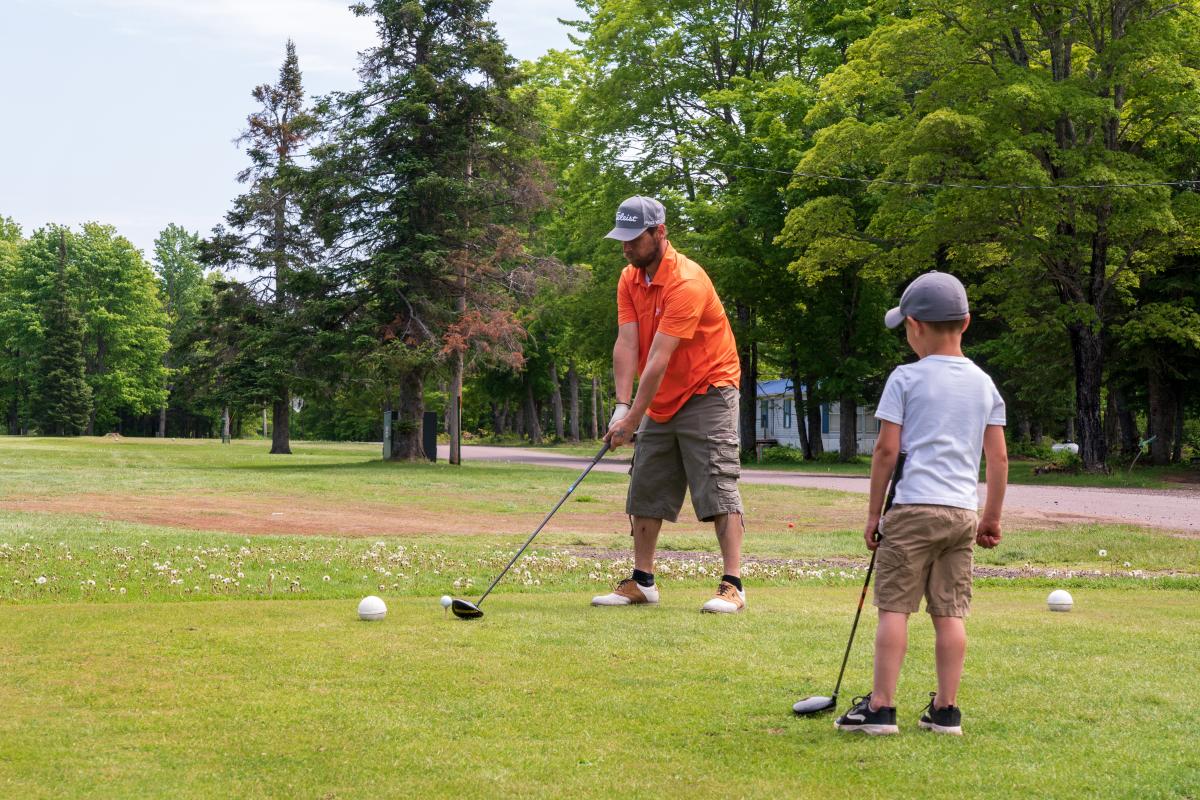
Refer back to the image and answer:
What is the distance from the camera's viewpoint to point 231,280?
4784 centimetres

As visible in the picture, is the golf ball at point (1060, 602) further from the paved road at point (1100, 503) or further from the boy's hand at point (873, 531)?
the paved road at point (1100, 503)

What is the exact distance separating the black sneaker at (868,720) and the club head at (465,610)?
2720mm

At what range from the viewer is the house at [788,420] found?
5856 centimetres

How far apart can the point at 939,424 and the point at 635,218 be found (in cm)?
288

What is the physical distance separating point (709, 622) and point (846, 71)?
28.2 metres

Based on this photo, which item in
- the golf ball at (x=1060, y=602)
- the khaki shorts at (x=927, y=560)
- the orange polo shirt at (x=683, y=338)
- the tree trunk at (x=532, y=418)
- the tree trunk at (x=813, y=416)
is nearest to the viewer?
the khaki shorts at (x=927, y=560)

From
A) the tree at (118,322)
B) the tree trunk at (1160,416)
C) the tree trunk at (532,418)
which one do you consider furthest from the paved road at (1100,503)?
the tree at (118,322)

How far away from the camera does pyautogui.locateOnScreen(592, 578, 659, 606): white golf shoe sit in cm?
705

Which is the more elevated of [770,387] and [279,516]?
[770,387]

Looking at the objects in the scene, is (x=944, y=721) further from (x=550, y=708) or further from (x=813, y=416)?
(x=813, y=416)

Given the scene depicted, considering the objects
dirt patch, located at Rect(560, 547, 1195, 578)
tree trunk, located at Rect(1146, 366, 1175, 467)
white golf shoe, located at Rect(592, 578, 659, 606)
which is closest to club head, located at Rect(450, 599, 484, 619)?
white golf shoe, located at Rect(592, 578, 659, 606)

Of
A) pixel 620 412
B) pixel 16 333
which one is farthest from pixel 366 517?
pixel 16 333

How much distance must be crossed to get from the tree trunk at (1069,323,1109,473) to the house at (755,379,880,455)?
25.8 metres

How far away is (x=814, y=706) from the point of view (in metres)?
4.25
